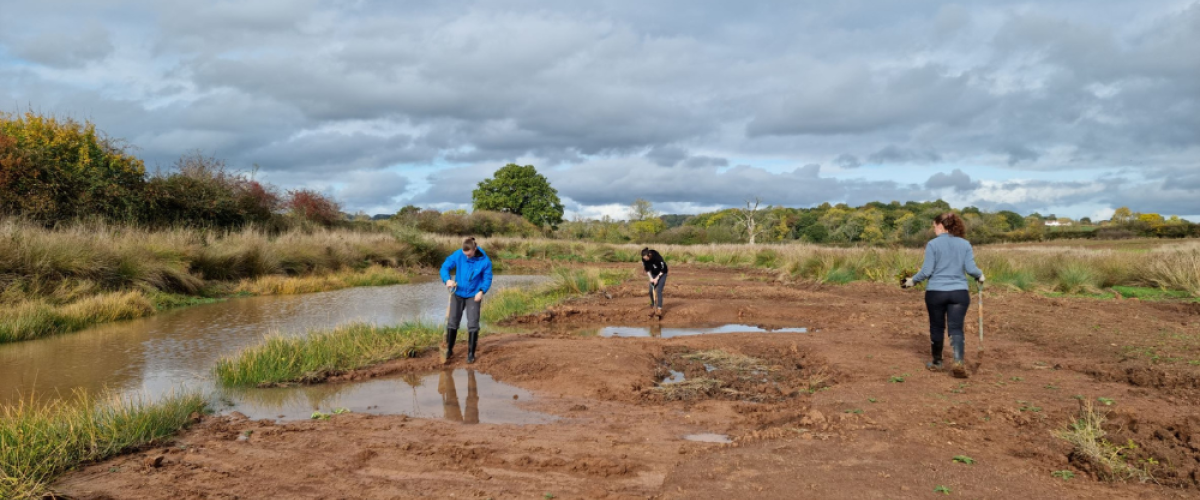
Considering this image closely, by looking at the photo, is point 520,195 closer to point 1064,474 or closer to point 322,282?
point 322,282

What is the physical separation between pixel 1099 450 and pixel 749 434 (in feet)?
8.04

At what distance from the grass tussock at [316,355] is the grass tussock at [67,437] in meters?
2.02

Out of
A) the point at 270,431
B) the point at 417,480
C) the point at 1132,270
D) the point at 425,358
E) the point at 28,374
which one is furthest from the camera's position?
the point at 1132,270

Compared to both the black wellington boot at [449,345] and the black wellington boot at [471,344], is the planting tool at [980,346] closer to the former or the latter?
the black wellington boot at [471,344]

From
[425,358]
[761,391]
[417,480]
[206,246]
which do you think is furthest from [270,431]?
[206,246]

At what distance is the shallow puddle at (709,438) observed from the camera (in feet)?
19.0

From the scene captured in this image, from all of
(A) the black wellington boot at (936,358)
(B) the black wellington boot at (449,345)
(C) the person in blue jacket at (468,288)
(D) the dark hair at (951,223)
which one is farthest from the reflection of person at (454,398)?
(D) the dark hair at (951,223)

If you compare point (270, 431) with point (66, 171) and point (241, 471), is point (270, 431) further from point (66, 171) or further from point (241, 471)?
point (66, 171)

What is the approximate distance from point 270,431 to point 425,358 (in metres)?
3.57

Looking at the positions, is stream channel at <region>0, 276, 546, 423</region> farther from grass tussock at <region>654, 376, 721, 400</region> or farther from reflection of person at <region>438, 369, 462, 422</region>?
grass tussock at <region>654, 376, 721, 400</region>

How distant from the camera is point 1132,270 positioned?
17969 millimetres

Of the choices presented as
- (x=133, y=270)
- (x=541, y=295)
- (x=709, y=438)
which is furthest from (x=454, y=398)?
(x=133, y=270)

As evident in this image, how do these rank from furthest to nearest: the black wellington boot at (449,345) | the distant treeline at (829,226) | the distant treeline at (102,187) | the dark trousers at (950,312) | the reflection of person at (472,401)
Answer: the distant treeline at (829,226)
the distant treeline at (102,187)
the black wellington boot at (449,345)
the dark trousers at (950,312)
the reflection of person at (472,401)

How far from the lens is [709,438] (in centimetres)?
585
